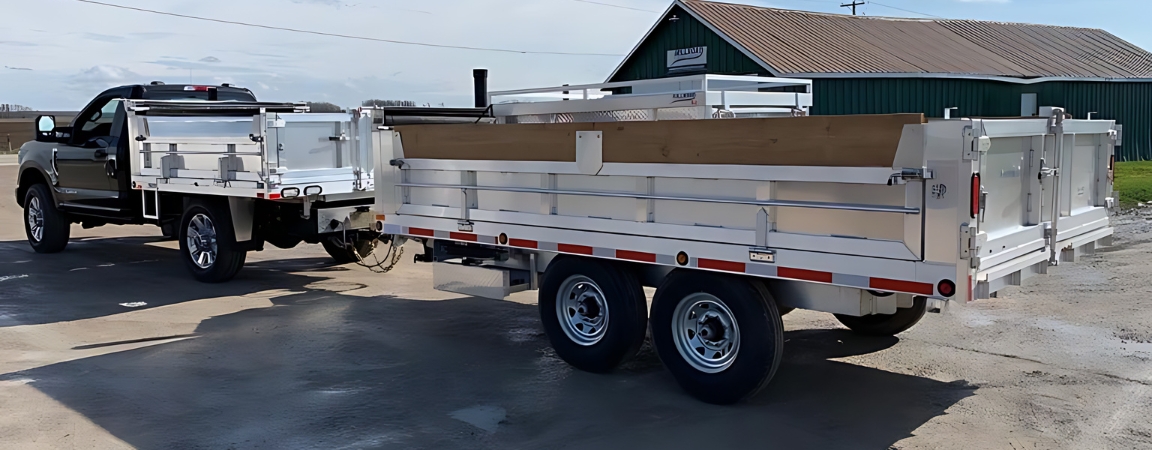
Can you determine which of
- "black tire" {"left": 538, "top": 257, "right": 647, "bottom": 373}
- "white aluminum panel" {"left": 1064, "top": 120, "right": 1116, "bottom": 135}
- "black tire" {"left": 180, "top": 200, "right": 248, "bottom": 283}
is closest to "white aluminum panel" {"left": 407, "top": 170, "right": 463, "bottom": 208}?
"black tire" {"left": 538, "top": 257, "right": 647, "bottom": 373}

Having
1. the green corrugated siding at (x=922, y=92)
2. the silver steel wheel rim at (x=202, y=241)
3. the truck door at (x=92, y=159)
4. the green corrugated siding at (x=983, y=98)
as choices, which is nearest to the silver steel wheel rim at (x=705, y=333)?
the silver steel wheel rim at (x=202, y=241)

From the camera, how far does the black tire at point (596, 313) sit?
6895mm

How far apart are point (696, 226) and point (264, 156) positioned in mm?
5508

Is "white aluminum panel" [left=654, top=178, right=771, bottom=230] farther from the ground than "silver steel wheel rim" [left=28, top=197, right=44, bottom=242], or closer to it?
farther from the ground

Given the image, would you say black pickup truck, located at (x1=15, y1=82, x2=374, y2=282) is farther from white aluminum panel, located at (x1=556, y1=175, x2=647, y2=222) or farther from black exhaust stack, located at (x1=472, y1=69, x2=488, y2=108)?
white aluminum panel, located at (x1=556, y1=175, x2=647, y2=222)

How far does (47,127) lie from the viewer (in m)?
13.4

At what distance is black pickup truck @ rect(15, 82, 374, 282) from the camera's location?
11086 millimetres

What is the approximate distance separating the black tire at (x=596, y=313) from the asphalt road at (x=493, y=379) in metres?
0.16

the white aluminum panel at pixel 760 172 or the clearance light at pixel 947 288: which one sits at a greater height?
the white aluminum panel at pixel 760 172

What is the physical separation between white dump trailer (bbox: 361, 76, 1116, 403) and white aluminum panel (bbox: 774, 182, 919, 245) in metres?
0.01

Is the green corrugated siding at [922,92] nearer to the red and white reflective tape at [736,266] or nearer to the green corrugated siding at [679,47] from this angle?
the green corrugated siding at [679,47]

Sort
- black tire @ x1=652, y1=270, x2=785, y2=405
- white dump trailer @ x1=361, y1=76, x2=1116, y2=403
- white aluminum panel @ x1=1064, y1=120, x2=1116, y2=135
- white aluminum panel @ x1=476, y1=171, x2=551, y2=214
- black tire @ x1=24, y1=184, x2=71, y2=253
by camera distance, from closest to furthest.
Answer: white dump trailer @ x1=361, y1=76, x2=1116, y2=403
black tire @ x1=652, y1=270, x2=785, y2=405
white aluminum panel @ x1=1064, y1=120, x2=1116, y2=135
white aluminum panel @ x1=476, y1=171, x2=551, y2=214
black tire @ x1=24, y1=184, x2=71, y2=253

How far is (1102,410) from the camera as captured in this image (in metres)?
6.13

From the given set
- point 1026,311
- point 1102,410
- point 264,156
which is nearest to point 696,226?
point 1102,410
